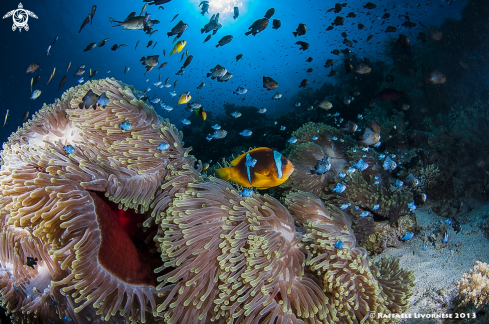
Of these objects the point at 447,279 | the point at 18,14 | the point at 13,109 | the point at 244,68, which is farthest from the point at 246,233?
the point at 244,68

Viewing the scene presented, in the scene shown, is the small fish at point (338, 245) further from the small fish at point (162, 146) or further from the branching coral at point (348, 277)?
the small fish at point (162, 146)

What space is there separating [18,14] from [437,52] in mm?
47813

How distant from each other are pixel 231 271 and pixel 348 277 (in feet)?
3.89

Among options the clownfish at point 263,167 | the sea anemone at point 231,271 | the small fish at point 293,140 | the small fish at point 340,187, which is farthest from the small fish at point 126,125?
the small fish at point 293,140

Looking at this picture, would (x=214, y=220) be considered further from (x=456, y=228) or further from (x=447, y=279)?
(x=456, y=228)

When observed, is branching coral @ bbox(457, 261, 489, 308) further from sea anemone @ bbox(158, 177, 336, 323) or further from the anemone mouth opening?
the anemone mouth opening

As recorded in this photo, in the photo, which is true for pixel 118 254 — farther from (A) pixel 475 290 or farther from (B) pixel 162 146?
(A) pixel 475 290

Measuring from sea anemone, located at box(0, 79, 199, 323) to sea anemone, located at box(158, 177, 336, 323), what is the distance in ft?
1.01

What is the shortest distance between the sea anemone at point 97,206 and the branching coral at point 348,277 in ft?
5.30

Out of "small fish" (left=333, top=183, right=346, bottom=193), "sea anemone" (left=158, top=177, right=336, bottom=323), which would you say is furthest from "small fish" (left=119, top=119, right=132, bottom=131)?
"small fish" (left=333, top=183, right=346, bottom=193)

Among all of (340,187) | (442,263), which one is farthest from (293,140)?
(442,263)

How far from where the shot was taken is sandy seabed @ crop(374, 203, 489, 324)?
2814 millimetres

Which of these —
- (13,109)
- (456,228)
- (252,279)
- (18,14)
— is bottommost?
(456,228)

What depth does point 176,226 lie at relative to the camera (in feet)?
7.65
